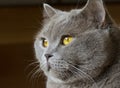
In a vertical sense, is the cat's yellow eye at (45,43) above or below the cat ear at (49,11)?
below

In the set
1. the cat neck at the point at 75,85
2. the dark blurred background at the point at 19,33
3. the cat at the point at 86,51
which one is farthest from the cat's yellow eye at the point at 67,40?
the dark blurred background at the point at 19,33

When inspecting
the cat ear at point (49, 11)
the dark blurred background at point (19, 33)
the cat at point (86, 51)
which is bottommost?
the dark blurred background at point (19, 33)

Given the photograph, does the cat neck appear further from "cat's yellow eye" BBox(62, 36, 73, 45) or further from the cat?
"cat's yellow eye" BBox(62, 36, 73, 45)

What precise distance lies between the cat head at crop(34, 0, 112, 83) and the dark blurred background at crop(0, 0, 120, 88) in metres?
1.12

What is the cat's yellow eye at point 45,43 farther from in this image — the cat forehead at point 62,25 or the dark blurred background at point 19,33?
the dark blurred background at point 19,33

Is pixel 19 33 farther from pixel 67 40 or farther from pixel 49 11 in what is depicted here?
pixel 67 40

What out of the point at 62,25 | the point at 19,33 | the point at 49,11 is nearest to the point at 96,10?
the point at 62,25

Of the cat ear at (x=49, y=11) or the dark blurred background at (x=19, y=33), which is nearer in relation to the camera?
the cat ear at (x=49, y=11)

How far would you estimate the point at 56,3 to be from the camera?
100 inches

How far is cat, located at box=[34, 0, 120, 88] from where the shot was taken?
1104mm

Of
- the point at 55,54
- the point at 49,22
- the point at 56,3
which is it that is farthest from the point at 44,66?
the point at 56,3

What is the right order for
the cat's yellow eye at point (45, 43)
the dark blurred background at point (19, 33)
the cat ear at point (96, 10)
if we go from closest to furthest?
the cat ear at point (96, 10) < the cat's yellow eye at point (45, 43) < the dark blurred background at point (19, 33)

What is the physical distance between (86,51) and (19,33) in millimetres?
1472

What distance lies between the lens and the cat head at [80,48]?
1104 mm
